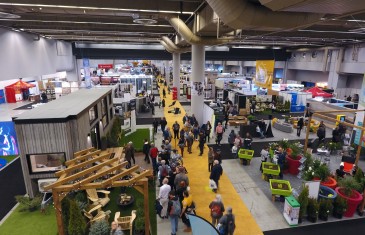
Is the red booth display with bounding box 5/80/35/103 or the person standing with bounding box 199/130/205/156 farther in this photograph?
the red booth display with bounding box 5/80/35/103

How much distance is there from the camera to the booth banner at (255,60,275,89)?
16.5 metres

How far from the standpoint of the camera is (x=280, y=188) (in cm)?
888

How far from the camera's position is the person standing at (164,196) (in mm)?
7625

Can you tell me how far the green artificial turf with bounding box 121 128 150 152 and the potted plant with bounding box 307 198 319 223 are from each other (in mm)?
9336

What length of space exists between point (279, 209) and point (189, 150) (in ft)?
20.2

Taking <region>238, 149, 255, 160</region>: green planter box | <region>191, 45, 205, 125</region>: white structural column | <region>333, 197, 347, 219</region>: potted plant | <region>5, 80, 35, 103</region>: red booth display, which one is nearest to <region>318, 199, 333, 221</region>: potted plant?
<region>333, 197, 347, 219</region>: potted plant

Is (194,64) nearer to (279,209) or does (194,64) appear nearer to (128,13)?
(128,13)

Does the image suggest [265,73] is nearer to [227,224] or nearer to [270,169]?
[270,169]

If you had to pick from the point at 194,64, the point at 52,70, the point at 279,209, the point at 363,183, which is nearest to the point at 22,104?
the point at 52,70

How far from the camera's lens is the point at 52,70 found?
2833 centimetres

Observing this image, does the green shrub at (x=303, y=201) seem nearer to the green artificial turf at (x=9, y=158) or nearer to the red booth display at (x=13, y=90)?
the green artificial turf at (x=9, y=158)

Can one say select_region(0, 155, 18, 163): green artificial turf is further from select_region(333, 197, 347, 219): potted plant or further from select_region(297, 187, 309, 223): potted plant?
select_region(333, 197, 347, 219): potted plant

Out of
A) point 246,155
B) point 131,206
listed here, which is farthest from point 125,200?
point 246,155

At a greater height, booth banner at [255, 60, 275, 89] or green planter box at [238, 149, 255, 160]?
booth banner at [255, 60, 275, 89]
